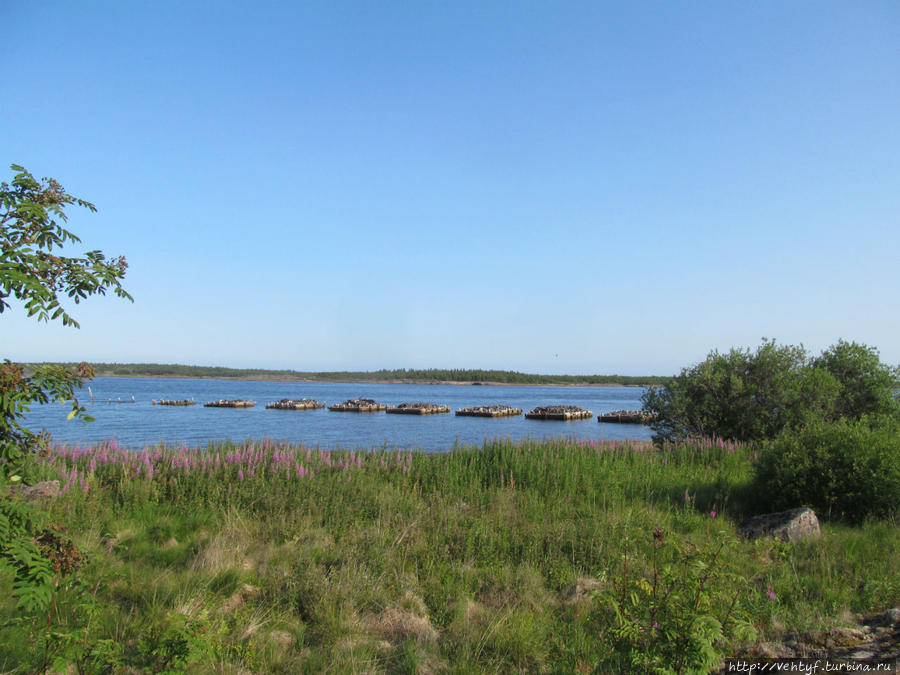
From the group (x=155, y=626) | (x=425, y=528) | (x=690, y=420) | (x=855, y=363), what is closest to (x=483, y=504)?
(x=425, y=528)

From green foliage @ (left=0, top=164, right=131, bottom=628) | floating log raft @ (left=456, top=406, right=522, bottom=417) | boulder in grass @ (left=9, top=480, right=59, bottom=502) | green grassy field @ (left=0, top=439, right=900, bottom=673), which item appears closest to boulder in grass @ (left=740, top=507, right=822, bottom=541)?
green grassy field @ (left=0, top=439, right=900, bottom=673)

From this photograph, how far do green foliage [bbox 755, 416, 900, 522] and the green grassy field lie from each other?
49cm

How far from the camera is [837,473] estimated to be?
8227mm

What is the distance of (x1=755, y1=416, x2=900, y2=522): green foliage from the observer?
795cm

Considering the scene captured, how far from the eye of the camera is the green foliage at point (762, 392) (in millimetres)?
14555

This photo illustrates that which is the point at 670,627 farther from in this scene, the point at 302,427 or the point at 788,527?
the point at 302,427

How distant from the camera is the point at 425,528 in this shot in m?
7.20

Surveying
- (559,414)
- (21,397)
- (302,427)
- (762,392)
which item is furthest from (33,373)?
(559,414)

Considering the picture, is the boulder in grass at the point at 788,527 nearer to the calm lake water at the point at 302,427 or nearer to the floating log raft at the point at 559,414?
the calm lake water at the point at 302,427

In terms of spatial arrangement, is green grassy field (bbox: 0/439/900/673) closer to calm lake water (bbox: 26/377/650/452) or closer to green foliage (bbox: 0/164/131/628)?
green foliage (bbox: 0/164/131/628)

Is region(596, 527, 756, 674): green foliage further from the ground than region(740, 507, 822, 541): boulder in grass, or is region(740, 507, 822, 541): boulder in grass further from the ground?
region(596, 527, 756, 674): green foliage

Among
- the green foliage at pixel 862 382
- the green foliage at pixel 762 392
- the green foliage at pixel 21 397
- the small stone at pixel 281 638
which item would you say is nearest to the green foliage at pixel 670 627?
the small stone at pixel 281 638

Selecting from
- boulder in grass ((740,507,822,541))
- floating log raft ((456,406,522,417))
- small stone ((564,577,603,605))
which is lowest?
floating log raft ((456,406,522,417))

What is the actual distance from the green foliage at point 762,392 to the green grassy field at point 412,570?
16.7 feet
